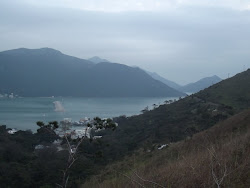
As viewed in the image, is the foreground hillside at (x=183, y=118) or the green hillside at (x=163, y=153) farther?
the foreground hillside at (x=183, y=118)

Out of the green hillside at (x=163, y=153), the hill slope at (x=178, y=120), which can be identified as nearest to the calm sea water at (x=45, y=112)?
the hill slope at (x=178, y=120)

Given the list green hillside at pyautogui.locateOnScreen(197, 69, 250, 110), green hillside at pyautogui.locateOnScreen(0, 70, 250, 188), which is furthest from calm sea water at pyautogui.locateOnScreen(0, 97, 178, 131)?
green hillside at pyautogui.locateOnScreen(197, 69, 250, 110)

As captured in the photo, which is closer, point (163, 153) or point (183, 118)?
point (163, 153)

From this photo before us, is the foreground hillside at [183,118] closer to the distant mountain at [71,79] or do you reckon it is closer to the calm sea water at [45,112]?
the calm sea water at [45,112]

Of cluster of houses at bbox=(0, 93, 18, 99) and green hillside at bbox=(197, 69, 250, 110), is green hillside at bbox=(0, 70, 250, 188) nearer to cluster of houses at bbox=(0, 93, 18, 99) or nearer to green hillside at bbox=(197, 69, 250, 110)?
green hillside at bbox=(197, 69, 250, 110)

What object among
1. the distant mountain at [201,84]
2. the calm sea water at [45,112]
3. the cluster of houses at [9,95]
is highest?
the distant mountain at [201,84]

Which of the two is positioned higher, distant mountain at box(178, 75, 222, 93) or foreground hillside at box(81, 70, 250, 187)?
distant mountain at box(178, 75, 222, 93)

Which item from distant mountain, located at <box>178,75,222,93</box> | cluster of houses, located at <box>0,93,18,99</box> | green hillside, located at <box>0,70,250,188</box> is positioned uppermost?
distant mountain, located at <box>178,75,222,93</box>

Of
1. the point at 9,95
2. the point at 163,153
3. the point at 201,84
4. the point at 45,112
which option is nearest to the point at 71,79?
the point at 9,95

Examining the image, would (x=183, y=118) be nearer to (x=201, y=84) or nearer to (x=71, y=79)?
(x=71, y=79)
